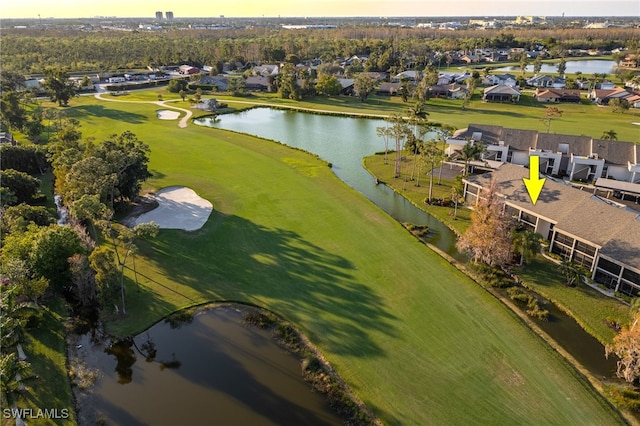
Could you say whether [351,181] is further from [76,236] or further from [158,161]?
[76,236]

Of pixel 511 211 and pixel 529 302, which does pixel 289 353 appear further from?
pixel 511 211

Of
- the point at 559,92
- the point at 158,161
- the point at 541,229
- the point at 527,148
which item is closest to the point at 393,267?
the point at 541,229

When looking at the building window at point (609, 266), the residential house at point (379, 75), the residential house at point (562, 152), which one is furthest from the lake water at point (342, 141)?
the residential house at point (379, 75)

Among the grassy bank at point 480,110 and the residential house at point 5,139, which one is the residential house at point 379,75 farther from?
the residential house at point 5,139

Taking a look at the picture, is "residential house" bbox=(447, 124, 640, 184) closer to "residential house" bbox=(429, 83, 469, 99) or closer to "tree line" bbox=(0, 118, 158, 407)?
"tree line" bbox=(0, 118, 158, 407)

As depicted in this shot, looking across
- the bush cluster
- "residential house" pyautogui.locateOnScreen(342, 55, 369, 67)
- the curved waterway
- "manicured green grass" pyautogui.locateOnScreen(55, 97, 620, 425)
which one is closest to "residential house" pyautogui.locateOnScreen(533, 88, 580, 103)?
the curved waterway
